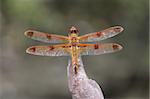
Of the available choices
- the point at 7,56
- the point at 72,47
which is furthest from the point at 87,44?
the point at 7,56

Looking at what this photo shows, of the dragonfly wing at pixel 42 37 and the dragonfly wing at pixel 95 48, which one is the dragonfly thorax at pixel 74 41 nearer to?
the dragonfly wing at pixel 95 48

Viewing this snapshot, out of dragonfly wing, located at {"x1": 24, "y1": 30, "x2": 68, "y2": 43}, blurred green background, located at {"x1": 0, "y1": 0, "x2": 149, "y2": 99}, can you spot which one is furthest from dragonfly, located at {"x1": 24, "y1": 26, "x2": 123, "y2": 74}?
blurred green background, located at {"x1": 0, "y1": 0, "x2": 149, "y2": 99}

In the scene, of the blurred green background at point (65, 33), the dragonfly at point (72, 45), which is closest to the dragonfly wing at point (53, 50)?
the dragonfly at point (72, 45)

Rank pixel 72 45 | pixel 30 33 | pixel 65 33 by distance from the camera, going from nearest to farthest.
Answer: pixel 72 45 < pixel 30 33 < pixel 65 33

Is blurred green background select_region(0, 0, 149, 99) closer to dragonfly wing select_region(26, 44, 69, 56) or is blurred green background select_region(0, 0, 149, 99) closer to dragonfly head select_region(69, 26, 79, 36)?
dragonfly wing select_region(26, 44, 69, 56)

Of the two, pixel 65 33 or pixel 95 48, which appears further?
pixel 65 33

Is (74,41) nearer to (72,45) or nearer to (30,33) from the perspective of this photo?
(72,45)

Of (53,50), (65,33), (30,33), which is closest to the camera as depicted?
(53,50)

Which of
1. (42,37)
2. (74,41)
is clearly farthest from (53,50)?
(74,41)
